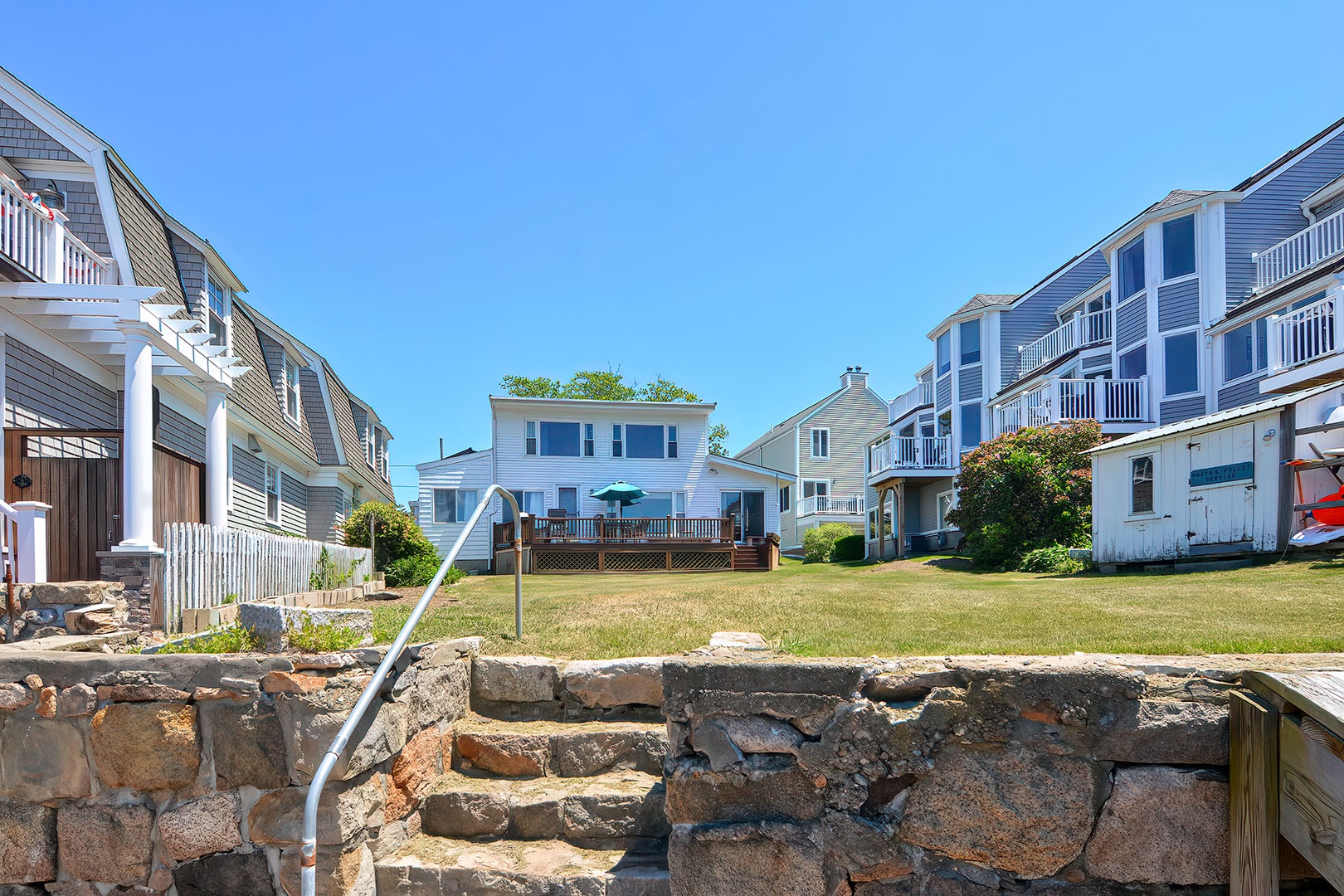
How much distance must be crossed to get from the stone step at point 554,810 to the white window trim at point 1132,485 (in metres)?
12.0

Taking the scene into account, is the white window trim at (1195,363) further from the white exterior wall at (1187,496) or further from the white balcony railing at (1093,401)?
the white exterior wall at (1187,496)

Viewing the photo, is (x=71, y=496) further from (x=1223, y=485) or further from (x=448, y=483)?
(x=448, y=483)

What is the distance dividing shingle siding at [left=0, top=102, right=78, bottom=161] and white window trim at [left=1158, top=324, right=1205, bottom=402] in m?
21.0

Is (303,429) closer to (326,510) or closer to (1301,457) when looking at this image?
(326,510)

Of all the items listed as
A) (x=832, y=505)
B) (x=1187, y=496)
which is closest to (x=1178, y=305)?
(x=1187, y=496)

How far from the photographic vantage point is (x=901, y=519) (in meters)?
24.8

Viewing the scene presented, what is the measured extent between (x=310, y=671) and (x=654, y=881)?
1717 millimetres

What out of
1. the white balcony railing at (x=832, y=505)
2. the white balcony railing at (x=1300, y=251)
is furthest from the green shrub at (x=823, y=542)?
the white balcony railing at (x=1300, y=251)

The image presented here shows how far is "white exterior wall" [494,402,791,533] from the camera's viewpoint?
1025 inches

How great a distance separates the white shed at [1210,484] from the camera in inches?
430

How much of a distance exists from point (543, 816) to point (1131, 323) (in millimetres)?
20865

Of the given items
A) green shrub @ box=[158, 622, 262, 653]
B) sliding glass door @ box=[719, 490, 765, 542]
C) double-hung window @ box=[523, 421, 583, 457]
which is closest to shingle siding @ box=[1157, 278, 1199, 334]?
sliding glass door @ box=[719, 490, 765, 542]

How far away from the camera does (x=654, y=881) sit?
3410mm

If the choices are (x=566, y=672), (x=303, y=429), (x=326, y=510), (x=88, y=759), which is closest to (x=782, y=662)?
(x=566, y=672)
